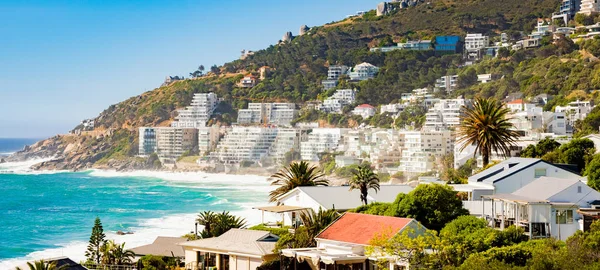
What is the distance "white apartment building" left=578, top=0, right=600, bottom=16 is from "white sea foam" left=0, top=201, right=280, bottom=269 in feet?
327

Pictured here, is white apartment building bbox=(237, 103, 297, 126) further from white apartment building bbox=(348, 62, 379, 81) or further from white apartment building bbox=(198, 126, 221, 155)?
white apartment building bbox=(348, 62, 379, 81)

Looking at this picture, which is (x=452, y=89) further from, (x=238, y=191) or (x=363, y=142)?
(x=238, y=191)

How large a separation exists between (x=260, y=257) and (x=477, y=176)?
14906 millimetres

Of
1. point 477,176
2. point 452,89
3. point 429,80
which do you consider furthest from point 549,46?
point 477,176

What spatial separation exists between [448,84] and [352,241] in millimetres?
133368

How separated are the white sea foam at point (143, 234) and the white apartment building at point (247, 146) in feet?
259

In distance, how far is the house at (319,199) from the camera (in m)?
41.5

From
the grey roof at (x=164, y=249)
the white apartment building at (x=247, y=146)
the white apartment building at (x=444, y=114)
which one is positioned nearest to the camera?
the grey roof at (x=164, y=249)

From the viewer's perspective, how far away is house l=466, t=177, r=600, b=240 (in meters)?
31.5

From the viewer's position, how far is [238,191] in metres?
112

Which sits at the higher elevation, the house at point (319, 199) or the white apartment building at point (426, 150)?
the white apartment building at point (426, 150)

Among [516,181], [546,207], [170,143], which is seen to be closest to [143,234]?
[516,181]

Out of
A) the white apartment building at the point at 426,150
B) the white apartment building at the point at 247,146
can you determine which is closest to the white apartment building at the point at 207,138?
the white apartment building at the point at 247,146

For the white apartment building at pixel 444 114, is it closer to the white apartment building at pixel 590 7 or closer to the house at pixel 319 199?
the white apartment building at pixel 590 7
